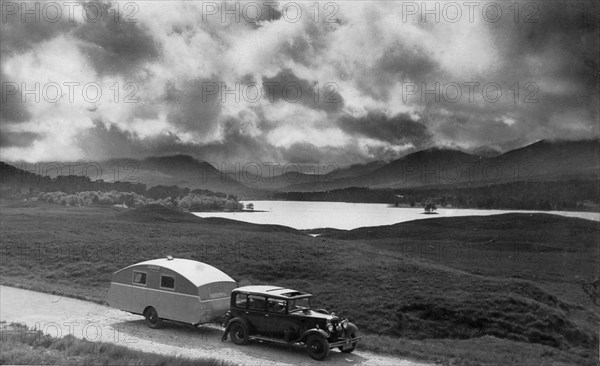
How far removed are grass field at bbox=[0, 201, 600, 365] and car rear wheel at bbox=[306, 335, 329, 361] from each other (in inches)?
52.9

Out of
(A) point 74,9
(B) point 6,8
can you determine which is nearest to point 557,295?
(A) point 74,9

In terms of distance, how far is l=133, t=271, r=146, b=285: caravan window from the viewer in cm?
1226

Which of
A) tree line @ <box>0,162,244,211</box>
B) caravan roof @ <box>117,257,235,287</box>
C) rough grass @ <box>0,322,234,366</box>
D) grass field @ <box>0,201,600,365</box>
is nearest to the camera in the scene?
rough grass @ <box>0,322,234,366</box>

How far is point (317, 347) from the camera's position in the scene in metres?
9.70

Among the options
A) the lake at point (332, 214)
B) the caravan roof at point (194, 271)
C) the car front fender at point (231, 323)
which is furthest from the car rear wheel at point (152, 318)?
the lake at point (332, 214)

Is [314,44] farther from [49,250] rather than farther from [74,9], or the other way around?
[49,250]

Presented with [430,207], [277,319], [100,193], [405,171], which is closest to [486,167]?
[430,207]

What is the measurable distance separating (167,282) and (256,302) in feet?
7.44

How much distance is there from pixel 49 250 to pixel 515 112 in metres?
15.1

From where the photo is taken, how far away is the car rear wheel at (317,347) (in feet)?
31.5

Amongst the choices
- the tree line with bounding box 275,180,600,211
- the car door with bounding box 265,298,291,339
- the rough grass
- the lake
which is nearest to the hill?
the tree line with bounding box 275,180,600,211

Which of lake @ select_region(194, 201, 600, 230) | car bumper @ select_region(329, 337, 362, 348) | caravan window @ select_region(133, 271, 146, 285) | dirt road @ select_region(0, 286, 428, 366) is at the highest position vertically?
lake @ select_region(194, 201, 600, 230)

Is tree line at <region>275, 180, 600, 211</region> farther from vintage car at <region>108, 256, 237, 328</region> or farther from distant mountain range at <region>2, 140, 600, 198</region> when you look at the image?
vintage car at <region>108, 256, 237, 328</region>

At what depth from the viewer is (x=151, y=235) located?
16672mm
